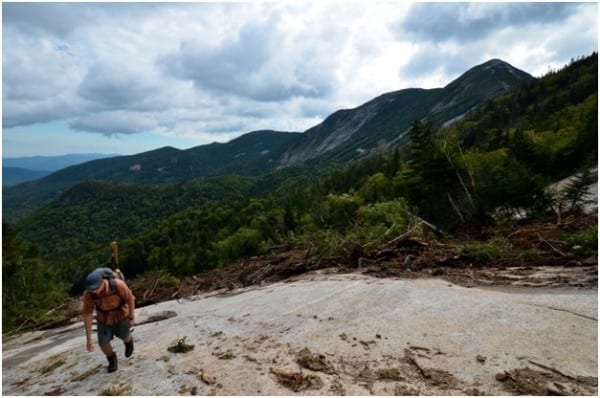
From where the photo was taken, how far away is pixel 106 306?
7074 mm

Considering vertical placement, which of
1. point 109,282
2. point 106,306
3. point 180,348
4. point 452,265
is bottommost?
point 180,348

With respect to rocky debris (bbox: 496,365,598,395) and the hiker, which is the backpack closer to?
the hiker

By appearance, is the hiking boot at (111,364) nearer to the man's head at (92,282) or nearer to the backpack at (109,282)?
the backpack at (109,282)

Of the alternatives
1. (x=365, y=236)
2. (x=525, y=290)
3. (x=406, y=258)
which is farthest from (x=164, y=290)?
(x=525, y=290)

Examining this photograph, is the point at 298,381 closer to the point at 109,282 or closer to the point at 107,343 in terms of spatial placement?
the point at 107,343

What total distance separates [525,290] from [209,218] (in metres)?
136

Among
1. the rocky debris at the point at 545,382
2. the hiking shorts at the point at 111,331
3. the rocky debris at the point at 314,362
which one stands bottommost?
the rocky debris at the point at 314,362

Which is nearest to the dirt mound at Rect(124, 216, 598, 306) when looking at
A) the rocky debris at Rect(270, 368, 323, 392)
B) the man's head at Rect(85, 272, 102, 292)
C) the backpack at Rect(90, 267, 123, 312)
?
the rocky debris at Rect(270, 368, 323, 392)

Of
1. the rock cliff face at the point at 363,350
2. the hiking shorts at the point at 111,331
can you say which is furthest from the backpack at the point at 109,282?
the rock cliff face at the point at 363,350

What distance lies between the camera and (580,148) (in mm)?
32000

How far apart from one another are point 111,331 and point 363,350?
469cm

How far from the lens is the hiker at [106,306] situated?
6941 mm

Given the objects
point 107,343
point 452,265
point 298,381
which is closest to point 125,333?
point 107,343

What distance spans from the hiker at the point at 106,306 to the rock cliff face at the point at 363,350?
25.1 inches
